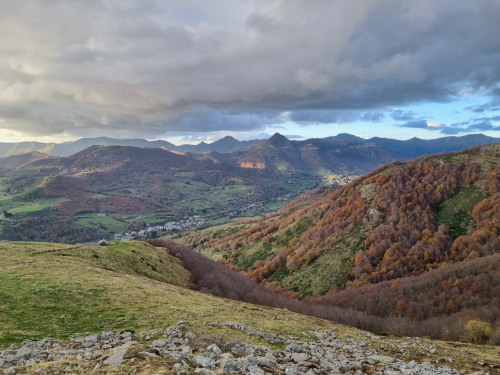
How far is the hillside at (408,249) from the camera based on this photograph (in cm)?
10100

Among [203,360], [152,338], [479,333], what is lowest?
[479,333]

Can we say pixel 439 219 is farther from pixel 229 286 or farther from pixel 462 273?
pixel 229 286

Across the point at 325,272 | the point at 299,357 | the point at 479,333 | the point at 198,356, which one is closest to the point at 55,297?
the point at 198,356

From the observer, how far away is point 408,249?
15162cm

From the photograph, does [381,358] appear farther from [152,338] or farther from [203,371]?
[152,338]

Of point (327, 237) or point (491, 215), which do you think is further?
point (327, 237)

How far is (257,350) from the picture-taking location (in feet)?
68.0

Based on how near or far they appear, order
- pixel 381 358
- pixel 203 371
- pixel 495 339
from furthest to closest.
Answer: pixel 495 339 → pixel 381 358 → pixel 203 371

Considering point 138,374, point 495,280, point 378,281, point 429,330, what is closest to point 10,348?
point 138,374

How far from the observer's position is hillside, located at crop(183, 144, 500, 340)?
10100 cm

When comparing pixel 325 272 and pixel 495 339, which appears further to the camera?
pixel 325 272

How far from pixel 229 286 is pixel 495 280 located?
318 ft

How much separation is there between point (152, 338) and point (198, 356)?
7.09 m

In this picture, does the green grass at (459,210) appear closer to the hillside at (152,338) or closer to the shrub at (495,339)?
the shrub at (495,339)
